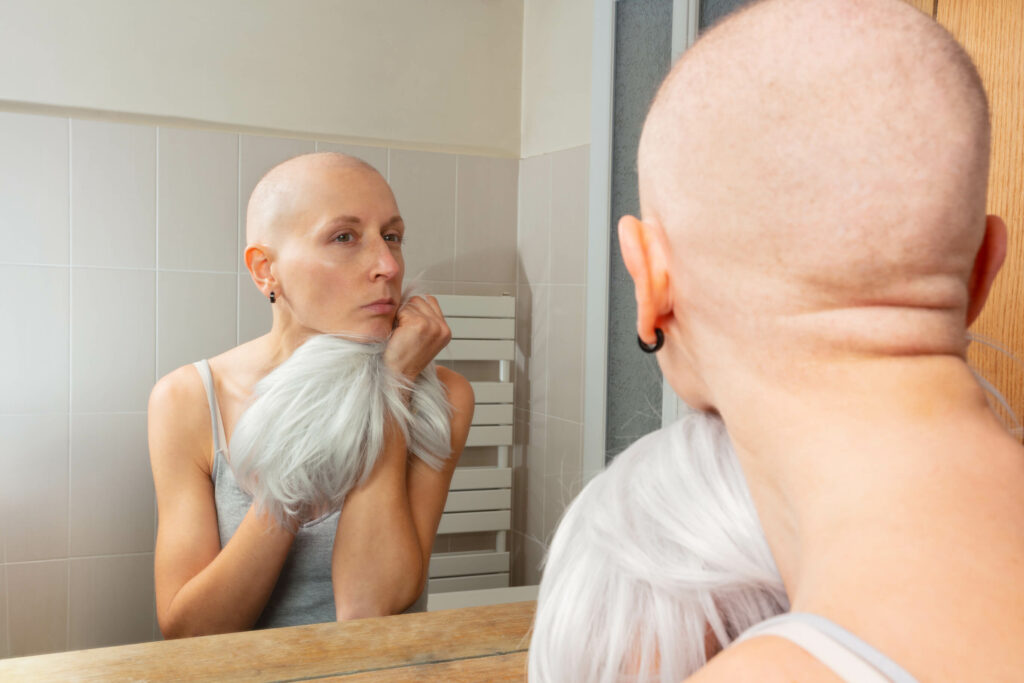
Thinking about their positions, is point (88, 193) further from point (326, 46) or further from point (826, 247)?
point (826, 247)

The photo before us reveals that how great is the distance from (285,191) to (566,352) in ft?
2.55

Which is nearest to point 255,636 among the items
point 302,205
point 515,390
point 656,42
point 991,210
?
point 302,205

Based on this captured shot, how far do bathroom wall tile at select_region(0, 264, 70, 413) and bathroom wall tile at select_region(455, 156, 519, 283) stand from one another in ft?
2.35

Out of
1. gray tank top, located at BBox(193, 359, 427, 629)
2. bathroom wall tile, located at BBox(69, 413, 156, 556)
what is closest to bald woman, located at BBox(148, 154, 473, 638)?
gray tank top, located at BBox(193, 359, 427, 629)

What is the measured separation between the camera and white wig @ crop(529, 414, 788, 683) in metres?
0.28

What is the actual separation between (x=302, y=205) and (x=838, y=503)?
74 cm

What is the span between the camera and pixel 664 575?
286mm

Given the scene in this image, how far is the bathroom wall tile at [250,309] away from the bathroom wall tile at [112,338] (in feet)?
0.47

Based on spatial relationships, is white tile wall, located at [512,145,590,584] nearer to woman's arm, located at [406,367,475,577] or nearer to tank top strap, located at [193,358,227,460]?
woman's arm, located at [406,367,475,577]

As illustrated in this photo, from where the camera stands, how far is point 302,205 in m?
0.85

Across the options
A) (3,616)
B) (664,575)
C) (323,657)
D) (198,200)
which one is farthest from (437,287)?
(664,575)

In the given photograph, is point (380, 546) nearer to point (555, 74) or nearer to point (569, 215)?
point (569, 215)

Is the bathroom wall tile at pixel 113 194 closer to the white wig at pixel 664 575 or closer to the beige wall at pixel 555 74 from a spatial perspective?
the beige wall at pixel 555 74

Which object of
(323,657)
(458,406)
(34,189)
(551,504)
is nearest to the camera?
(323,657)
